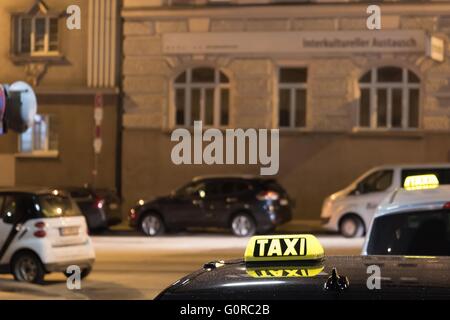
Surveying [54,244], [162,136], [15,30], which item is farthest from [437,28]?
[54,244]

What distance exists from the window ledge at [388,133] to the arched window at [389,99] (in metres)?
0.17

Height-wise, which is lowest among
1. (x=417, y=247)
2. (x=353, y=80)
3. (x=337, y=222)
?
(x=337, y=222)

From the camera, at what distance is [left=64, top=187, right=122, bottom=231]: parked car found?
2184 cm

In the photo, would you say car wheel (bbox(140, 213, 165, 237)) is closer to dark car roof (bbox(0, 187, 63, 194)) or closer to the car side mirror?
dark car roof (bbox(0, 187, 63, 194))

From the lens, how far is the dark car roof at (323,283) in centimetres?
326

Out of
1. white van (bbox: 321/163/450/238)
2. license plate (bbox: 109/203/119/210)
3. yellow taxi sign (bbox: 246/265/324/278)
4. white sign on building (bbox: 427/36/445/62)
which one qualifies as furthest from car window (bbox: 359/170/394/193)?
yellow taxi sign (bbox: 246/265/324/278)

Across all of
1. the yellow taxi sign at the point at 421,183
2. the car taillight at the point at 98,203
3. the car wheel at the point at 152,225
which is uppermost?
the yellow taxi sign at the point at 421,183

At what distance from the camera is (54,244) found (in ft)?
42.5

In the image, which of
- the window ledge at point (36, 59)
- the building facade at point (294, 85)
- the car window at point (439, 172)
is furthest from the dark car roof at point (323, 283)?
the window ledge at point (36, 59)

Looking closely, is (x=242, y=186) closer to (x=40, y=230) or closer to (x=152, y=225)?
(x=152, y=225)

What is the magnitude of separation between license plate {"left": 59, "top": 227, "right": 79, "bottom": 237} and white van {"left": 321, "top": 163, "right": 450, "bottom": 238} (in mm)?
8639

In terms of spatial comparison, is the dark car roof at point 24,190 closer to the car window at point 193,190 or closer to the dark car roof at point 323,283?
the car window at point 193,190

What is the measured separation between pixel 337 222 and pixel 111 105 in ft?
27.4

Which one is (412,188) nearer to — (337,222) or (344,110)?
(337,222)
